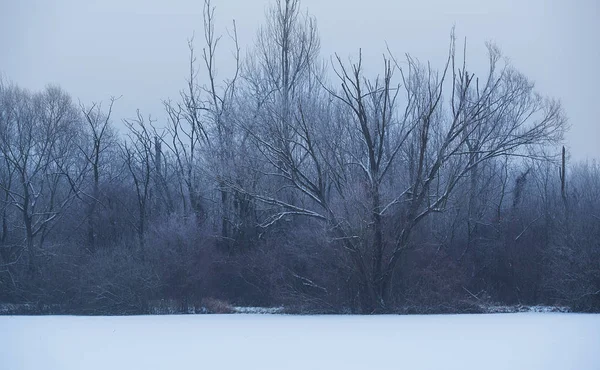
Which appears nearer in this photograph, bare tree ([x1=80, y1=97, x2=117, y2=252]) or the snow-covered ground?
the snow-covered ground

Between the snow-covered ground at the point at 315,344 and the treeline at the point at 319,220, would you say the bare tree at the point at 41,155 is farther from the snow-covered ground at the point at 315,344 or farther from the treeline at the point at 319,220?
the snow-covered ground at the point at 315,344

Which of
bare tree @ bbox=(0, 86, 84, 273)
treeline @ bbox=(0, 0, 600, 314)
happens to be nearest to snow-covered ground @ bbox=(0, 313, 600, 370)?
treeline @ bbox=(0, 0, 600, 314)

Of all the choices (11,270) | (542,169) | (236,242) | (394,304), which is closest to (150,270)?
(236,242)

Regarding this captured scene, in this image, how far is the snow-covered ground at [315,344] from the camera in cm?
1248

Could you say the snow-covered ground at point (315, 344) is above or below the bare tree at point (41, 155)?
below

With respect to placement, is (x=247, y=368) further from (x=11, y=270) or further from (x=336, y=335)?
(x=11, y=270)

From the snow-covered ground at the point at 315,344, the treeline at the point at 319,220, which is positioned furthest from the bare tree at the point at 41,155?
the snow-covered ground at the point at 315,344

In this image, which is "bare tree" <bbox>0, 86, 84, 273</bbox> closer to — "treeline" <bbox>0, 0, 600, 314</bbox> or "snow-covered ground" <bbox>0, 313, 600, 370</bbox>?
"treeline" <bbox>0, 0, 600, 314</bbox>

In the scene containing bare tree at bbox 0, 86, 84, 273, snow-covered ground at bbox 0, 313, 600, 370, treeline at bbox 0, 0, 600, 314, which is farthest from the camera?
A: bare tree at bbox 0, 86, 84, 273

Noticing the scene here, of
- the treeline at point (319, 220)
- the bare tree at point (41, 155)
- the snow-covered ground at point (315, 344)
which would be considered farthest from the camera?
the bare tree at point (41, 155)

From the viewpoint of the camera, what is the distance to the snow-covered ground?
1248 centimetres

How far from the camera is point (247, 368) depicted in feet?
40.2

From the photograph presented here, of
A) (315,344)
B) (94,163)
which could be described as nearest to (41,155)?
(94,163)

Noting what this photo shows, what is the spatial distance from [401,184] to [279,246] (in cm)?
563
